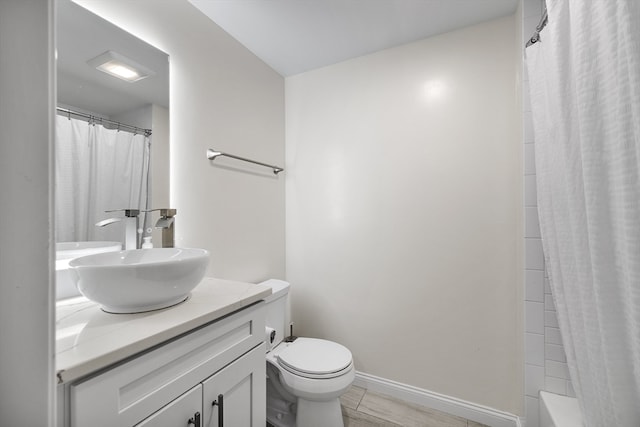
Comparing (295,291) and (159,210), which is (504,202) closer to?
(295,291)

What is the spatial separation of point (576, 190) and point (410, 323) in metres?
1.20

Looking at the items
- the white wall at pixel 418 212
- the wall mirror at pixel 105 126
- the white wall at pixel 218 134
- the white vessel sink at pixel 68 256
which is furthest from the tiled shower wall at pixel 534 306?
the white vessel sink at pixel 68 256

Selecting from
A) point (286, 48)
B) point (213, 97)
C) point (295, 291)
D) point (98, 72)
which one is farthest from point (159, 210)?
point (286, 48)

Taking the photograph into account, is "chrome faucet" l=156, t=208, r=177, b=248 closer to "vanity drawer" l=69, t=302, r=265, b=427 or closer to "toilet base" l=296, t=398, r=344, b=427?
"vanity drawer" l=69, t=302, r=265, b=427

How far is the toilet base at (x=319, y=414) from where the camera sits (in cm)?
133

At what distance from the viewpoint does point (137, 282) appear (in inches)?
29.4

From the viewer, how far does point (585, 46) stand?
661 millimetres

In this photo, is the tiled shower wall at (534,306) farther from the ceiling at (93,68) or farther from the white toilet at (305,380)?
the ceiling at (93,68)

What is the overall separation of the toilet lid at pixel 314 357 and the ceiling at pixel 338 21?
1866 millimetres

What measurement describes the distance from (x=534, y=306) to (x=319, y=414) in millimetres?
1178

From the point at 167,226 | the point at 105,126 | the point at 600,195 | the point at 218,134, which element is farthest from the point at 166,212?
the point at 600,195

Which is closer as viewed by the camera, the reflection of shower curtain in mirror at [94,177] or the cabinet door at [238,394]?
the cabinet door at [238,394]

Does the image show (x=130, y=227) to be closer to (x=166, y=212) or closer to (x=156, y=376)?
(x=166, y=212)
